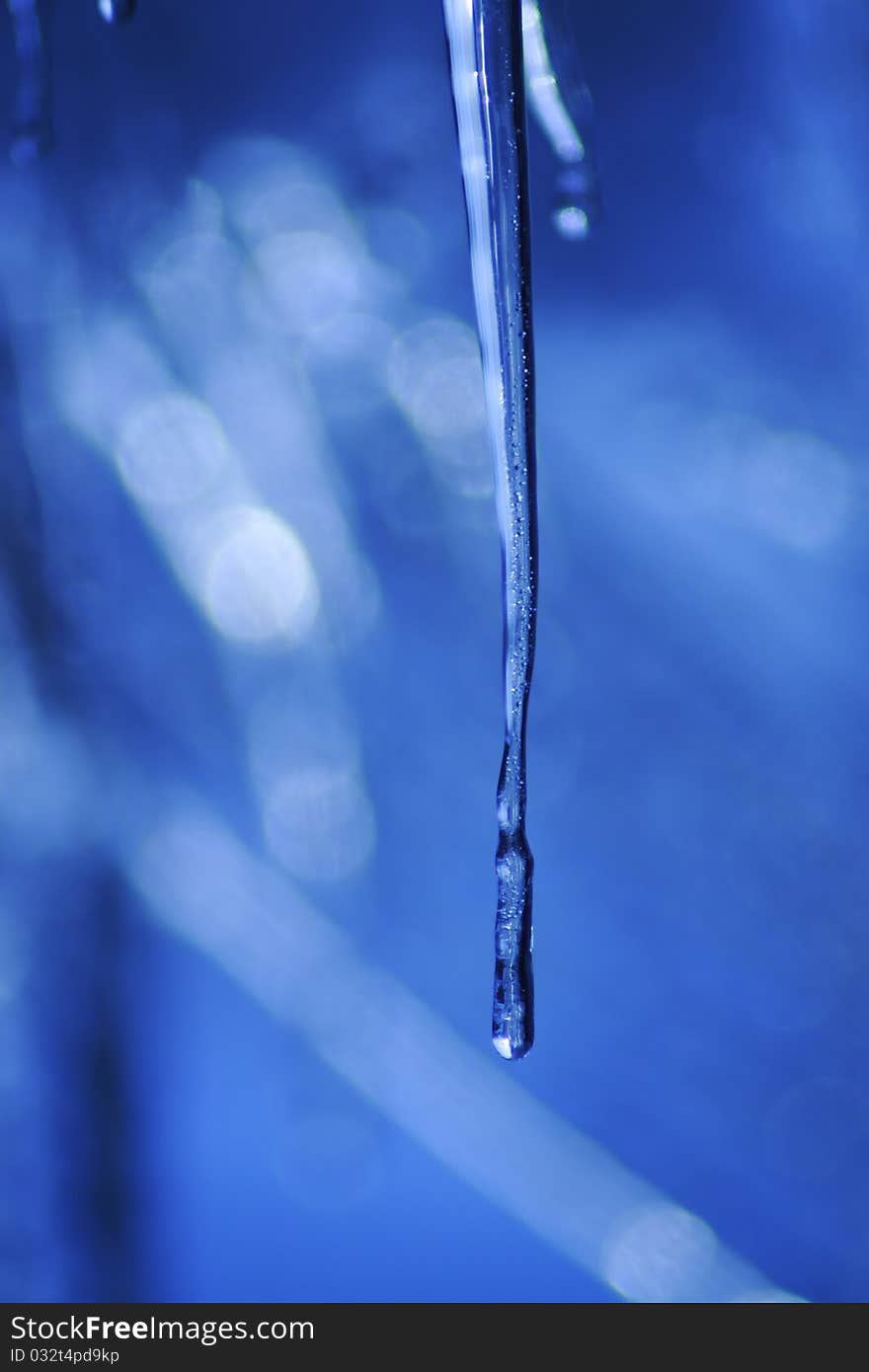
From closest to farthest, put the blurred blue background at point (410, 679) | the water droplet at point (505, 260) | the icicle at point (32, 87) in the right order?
the water droplet at point (505, 260) → the icicle at point (32, 87) → the blurred blue background at point (410, 679)

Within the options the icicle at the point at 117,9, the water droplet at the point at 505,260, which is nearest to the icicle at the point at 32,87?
the icicle at the point at 117,9

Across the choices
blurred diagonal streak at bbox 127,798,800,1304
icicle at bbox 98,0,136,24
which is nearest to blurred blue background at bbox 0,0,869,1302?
blurred diagonal streak at bbox 127,798,800,1304

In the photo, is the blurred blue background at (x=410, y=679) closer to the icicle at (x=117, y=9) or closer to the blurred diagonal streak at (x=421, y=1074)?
the blurred diagonal streak at (x=421, y=1074)

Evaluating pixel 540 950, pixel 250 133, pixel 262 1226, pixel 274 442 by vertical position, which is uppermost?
pixel 250 133

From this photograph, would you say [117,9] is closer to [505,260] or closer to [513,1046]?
[505,260]

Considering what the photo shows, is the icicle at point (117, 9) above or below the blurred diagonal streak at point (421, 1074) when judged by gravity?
above

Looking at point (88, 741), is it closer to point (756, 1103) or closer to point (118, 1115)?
point (118, 1115)

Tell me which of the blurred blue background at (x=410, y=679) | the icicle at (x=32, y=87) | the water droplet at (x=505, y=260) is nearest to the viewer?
the water droplet at (x=505, y=260)

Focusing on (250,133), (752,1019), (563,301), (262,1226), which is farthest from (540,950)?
(250,133)
